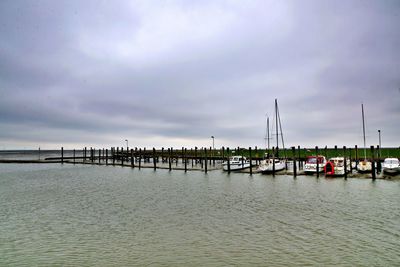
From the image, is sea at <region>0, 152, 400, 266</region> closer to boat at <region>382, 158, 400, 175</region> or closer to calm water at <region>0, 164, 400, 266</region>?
calm water at <region>0, 164, 400, 266</region>

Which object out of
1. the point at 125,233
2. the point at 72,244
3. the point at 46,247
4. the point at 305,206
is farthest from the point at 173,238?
the point at 305,206

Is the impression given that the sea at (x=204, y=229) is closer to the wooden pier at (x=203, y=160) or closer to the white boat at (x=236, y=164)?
the wooden pier at (x=203, y=160)

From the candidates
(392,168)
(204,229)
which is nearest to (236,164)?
(392,168)

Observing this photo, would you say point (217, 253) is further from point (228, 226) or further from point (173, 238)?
point (228, 226)

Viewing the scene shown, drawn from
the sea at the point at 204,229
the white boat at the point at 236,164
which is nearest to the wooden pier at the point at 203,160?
the white boat at the point at 236,164

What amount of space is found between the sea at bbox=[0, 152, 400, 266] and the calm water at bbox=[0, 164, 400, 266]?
4 cm

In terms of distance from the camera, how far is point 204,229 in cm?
1767

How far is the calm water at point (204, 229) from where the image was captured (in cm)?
1302

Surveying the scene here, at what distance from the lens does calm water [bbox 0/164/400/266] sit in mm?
13023

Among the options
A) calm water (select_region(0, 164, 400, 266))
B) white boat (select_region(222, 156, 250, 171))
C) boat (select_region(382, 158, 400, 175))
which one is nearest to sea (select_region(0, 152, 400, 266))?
calm water (select_region(0, 164, 400, 266))

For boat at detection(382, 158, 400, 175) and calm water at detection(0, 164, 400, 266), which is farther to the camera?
boat at detection(382, 158, 400, 175)

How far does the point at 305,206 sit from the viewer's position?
79.4 ft

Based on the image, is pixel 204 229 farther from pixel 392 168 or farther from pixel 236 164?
pixel 236 164

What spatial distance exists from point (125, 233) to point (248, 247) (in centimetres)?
661
